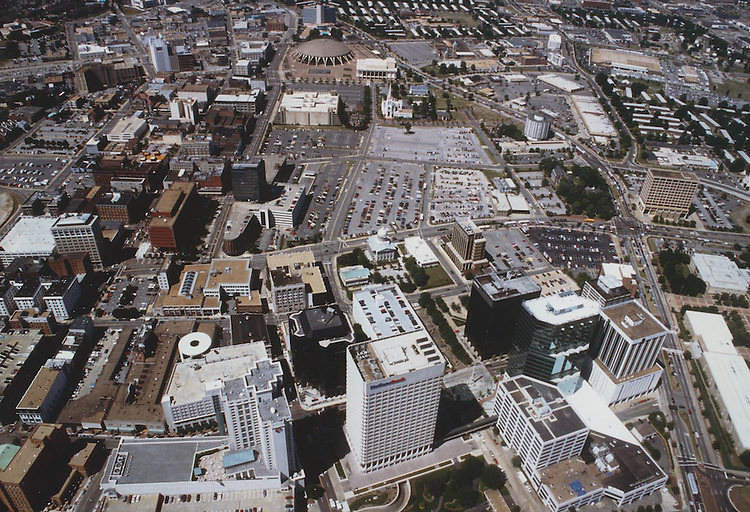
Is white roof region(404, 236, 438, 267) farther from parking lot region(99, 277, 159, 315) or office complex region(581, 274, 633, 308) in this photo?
parking lot region(99, 277, 159, 315)

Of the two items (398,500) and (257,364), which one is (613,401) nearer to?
(398,500)

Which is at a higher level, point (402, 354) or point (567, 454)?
point (402, 354)

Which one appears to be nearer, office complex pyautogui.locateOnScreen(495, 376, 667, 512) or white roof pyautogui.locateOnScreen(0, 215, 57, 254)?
office complex pyautogui.locateOnScreen(495, 376, 667, 512)

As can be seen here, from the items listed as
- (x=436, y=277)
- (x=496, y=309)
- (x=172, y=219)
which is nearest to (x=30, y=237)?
(x=172, y=219)

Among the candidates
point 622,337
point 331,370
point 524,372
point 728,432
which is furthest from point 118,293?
point 728,432

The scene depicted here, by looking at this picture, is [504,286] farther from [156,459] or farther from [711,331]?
[156,459]

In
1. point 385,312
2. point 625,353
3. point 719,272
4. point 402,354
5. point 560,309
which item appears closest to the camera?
point 402,354

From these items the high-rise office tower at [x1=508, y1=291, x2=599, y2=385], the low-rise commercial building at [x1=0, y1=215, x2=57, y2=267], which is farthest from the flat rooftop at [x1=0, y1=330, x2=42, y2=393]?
the high-rise office tower at [x1=508, y1=291, x2=599, y2=385]
